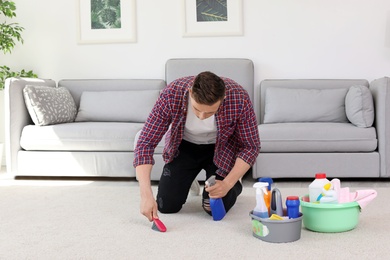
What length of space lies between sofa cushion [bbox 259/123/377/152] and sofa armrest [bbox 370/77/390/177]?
0.05 metres

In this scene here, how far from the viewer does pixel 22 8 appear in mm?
4707

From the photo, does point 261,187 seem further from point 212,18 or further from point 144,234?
point 212,18

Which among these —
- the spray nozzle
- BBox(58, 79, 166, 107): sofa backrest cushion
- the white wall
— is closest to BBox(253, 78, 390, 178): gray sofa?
Result: the white wall

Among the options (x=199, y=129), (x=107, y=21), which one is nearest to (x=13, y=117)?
(x=107, y=21)

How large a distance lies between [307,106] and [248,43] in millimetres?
799

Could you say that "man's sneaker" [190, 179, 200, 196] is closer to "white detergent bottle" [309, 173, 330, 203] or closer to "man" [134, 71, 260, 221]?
"man" [134, 71, 260, 221]

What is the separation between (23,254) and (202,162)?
998 millimetres

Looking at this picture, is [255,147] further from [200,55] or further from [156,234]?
[200,55]

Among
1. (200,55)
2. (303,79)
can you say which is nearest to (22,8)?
(200,55)

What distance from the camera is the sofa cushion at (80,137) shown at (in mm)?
3783

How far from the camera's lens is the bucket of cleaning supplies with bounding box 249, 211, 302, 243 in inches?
83.8

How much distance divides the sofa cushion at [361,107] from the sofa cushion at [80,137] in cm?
144

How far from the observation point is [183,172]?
2742 mm

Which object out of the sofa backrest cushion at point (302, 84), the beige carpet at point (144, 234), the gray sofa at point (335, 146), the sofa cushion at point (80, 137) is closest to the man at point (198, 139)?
the beige carpet at point (144, 234)
